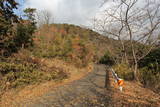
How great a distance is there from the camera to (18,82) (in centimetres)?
566

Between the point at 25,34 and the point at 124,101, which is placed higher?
the point at 25,34

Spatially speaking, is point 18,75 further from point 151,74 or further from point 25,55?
point 151,74

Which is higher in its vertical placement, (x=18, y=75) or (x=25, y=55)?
(x=25, y=55)

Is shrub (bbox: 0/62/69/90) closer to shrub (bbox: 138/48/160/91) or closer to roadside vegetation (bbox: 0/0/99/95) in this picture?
roadside vegetation (bbox: 0/0/99/95)

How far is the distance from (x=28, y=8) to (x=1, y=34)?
13.7 metres

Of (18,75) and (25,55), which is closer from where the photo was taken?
(18,75)

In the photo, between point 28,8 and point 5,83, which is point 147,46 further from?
point 28,8

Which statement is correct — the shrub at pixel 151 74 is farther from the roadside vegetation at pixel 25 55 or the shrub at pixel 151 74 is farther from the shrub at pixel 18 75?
the shrub at pixel 18 75

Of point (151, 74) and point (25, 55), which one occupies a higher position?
point (25, 55)

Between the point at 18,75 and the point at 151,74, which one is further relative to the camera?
the point at 151,74

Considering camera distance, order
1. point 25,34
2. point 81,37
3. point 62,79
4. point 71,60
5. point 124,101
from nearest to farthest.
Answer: point 124,101, point 62,79, point 25,34, point 71,60, point 81,37

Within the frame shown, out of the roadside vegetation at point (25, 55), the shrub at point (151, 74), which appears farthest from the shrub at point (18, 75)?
the shrub at point (151, 74)

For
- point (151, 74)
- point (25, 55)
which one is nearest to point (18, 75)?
point (25, 55)

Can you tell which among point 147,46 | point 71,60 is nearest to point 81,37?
point 71,60
